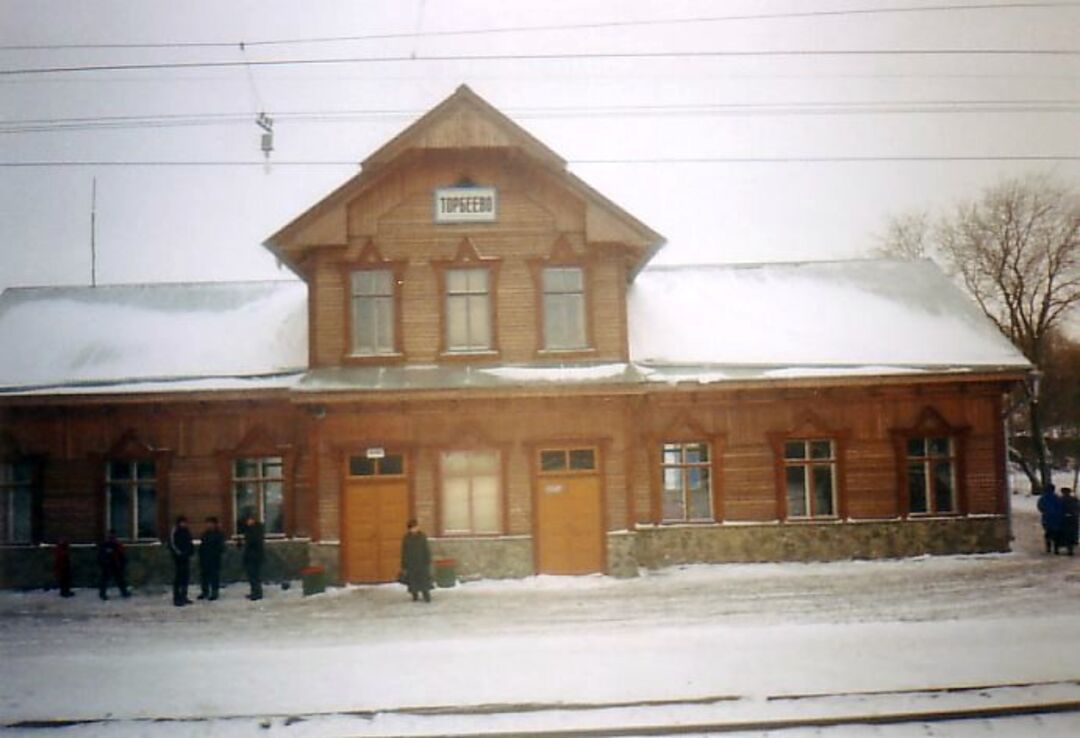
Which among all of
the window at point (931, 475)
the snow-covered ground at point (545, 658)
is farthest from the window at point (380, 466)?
the window at point (931, 475)

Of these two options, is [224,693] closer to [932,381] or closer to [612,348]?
[612,348]

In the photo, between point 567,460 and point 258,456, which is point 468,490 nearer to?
point 567,460

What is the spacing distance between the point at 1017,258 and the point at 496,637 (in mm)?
7286

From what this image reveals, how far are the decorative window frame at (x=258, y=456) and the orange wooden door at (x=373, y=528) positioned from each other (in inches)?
34.9

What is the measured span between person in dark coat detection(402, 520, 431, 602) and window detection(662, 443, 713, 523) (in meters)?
4.01

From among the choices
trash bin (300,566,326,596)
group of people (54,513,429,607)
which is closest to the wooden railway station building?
trash bin (300,566,326,596)

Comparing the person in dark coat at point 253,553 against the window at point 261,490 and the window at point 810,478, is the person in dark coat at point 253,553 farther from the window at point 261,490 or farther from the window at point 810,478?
the window at point 810,478

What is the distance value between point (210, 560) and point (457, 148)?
5917 mm

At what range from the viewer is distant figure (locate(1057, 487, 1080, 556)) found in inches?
476

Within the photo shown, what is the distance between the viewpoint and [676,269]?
51.1ft

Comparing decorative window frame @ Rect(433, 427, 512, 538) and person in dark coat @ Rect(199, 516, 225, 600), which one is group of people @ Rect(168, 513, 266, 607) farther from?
decorative window frame @ Rect(433, 427, 512, 538)

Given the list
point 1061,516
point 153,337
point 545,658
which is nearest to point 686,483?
point 1061,516

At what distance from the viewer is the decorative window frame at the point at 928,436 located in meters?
13.4

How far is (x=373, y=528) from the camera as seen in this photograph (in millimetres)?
11953
